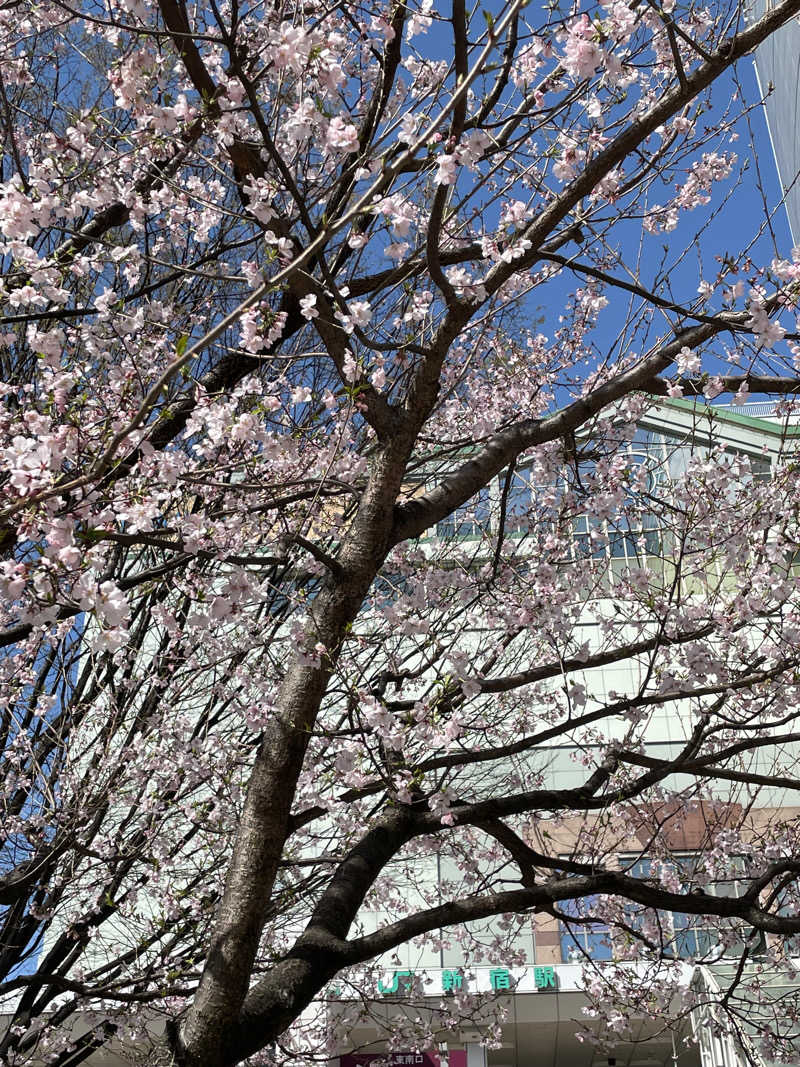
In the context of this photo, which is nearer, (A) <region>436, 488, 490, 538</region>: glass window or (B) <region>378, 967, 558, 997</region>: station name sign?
(A) <region>436, 488, 490, 538</region>: glass window

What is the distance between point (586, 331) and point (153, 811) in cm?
461

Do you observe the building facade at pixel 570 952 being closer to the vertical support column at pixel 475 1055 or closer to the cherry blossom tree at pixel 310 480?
the vertical support column at pixel 475 1055

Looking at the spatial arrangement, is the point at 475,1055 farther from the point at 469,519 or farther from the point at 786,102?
the point at 786,102

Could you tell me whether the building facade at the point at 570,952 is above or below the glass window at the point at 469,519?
below

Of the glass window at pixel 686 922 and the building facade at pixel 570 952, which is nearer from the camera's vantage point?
the glass window at pixel 686 922

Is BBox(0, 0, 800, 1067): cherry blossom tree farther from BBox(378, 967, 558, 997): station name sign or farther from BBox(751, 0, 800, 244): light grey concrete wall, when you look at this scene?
BBox(751, 0, 800, 244): light grey concrete wall

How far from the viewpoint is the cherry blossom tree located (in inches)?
136

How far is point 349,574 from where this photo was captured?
433cm

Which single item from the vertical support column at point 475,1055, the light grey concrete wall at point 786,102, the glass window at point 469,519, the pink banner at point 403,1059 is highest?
the light grey concrete wall at point 786,102

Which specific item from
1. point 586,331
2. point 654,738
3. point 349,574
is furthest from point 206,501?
point 654,738

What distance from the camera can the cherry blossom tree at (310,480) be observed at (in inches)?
136

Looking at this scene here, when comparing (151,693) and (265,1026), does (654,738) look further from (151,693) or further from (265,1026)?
(265,1026)

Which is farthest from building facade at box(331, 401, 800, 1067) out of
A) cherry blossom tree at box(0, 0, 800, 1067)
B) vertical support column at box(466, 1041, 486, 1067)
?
cherry blossom tree at box(0, 0, 800, 1067)

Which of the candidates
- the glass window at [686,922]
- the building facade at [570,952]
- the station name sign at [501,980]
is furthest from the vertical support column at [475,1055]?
the glass window at [686,922]
